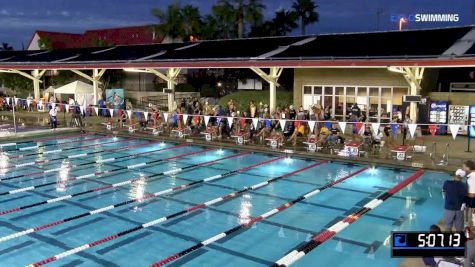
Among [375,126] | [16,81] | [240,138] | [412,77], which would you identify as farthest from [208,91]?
[375,126]

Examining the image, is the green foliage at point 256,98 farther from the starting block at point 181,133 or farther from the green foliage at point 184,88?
the green foliage at point 184,88

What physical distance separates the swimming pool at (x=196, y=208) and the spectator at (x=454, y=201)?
1.20 m

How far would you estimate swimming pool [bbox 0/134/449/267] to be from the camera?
8.22 metres

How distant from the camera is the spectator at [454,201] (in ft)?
24.4

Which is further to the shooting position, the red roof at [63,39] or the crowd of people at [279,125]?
the red roof at [63,39]

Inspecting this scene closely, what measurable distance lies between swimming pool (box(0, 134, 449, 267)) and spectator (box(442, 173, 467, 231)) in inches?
47.1

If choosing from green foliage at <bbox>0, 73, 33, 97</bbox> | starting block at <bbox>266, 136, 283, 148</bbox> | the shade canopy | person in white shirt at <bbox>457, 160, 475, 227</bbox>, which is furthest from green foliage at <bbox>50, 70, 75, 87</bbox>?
person in white shirt at <bbox>457, 160, 475, 227</bbox>

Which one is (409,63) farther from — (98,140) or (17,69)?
(17,69)

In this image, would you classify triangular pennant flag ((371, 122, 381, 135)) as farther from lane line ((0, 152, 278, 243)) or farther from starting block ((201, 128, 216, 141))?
starting block ((201, 128, 216, 141))

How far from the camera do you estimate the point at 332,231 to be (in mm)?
8836

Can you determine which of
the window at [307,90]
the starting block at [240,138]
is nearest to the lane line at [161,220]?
the starting block at [240,138]

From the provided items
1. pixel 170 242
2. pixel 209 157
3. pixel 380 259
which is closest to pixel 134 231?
pixel 170 242

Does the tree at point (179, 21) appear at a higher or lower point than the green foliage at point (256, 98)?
higher
